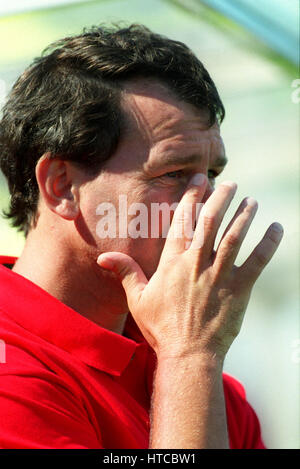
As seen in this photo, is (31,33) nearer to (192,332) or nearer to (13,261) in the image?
(13,261)

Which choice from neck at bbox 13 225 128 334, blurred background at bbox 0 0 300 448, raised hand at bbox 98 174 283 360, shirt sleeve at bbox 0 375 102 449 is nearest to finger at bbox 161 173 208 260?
raised hand at bbox 98 174 283 360

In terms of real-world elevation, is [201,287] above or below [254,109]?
below

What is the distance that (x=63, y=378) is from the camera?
1456mm

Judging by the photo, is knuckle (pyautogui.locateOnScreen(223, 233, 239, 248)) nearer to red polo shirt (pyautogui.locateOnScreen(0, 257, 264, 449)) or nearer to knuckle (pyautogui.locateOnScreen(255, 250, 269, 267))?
knuckle (pyautogui.locateOnScreen(255, 250, 269, 267))

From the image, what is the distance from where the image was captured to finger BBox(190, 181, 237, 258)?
4.84 feet

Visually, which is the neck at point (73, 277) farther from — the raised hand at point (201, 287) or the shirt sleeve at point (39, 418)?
the shirt sleeve at point (39, 418)

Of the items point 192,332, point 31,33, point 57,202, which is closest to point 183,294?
point 192,332

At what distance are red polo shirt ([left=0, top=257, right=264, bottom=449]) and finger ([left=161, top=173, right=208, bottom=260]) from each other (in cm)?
30

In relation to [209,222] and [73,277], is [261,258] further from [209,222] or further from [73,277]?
[73,277]

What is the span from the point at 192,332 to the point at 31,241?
603 mm

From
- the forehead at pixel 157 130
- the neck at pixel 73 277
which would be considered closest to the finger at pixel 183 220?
the forehead at pixel 157 130

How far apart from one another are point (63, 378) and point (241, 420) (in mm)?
785

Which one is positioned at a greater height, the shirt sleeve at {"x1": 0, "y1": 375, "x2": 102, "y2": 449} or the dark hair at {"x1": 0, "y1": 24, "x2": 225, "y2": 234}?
the dark hair at {"x1": 0, "y1": 24, "x2": 225, "y2": 234}

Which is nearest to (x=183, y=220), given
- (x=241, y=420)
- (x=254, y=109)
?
(x=241, y=420)
